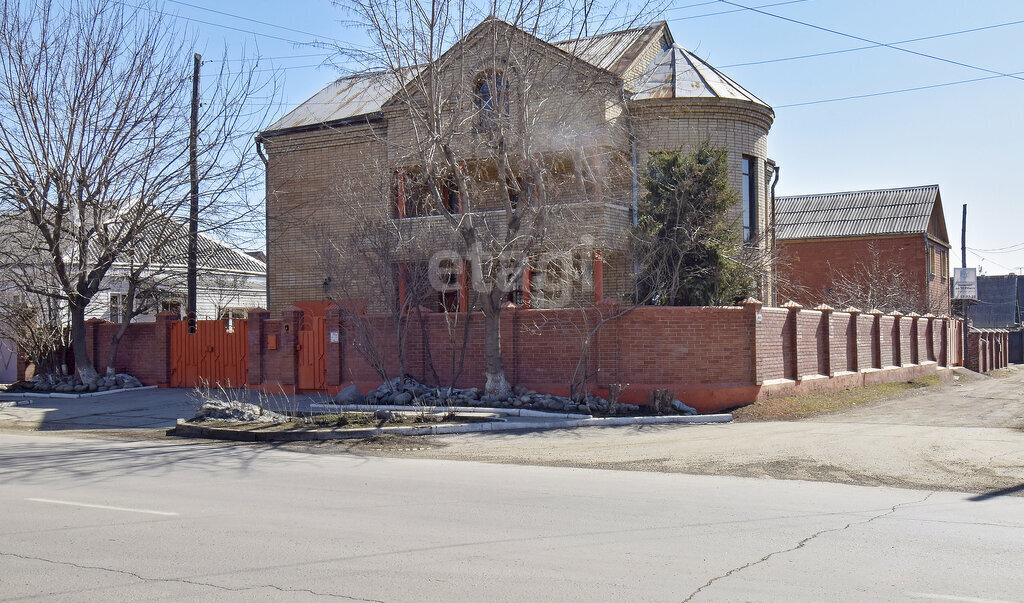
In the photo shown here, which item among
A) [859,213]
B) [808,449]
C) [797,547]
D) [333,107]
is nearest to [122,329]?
[333,107]

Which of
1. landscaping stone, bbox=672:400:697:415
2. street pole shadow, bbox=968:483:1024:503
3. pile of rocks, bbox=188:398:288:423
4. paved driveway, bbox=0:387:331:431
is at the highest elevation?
pile of rocks, bbox=188:398:288:423

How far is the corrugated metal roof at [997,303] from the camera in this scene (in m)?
61.2

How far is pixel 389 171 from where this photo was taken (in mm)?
19297

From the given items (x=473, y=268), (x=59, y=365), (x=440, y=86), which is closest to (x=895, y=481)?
(x=473, y=268)

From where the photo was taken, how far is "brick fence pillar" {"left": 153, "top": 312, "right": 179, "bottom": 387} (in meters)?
23.4

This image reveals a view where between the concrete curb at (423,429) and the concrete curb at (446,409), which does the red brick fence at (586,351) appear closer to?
the concrete curb at (423,429)

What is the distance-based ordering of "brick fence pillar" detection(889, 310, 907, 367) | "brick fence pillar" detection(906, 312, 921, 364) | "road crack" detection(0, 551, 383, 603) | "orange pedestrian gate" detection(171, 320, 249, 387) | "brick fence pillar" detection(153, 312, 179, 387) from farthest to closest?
"brick fence pillar" detection(906, 312, 921, 364)
"brick fence pillar" detection(889, 310, 907, 367)
"brick fence pillar" detection(153, 312, 179, 387)
"orange pedestrian gate" detection(171, 320, 249, 387)
"road crack" detection(0, 551, 383, 603)

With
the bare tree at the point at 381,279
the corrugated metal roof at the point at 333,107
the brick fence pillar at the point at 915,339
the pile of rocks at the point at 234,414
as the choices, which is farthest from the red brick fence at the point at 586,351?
the corrugated metal roof at the point at 333,107

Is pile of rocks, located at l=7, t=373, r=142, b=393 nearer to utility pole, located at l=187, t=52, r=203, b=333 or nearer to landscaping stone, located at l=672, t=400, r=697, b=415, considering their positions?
utility pole, located at l=187, t=52, r=203, b=333

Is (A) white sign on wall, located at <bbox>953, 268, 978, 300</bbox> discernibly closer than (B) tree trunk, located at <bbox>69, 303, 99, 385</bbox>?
No

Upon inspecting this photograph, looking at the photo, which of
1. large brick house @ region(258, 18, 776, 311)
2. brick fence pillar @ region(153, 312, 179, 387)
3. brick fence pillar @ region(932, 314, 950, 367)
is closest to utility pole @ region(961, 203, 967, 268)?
brick fence pillar @ region(932, 314, 950, 367)

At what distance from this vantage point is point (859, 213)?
40094 mm

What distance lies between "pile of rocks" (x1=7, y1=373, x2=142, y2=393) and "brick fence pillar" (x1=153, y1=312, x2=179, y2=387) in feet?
2.03

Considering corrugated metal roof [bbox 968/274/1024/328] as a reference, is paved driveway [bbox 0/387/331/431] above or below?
below
